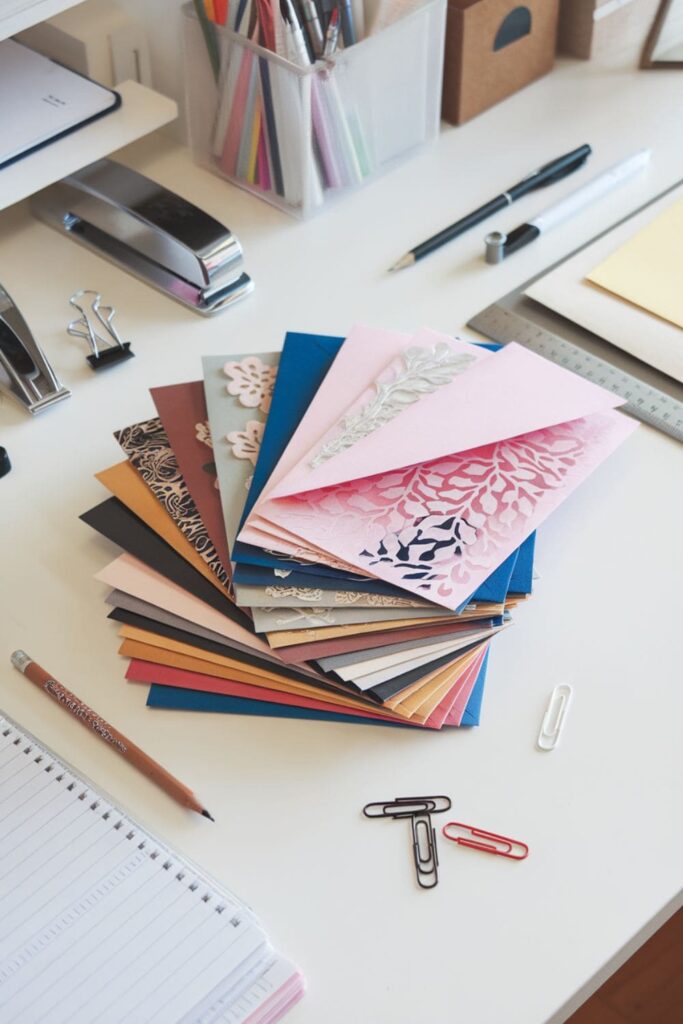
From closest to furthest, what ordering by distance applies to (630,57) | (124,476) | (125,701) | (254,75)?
1. (125,701)
2. (124,476)
3. (254,75)
4. (630,57)

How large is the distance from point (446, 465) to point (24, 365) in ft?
1.35

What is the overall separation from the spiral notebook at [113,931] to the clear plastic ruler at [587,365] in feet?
1.88

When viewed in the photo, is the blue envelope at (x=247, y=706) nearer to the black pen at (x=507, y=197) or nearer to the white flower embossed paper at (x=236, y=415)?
the white flower embossed paper at (x=236, y=415)

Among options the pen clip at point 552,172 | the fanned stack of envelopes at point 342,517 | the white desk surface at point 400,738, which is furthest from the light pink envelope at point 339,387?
the pen clip at point 552,172

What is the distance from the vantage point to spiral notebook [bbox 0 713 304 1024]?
0.72 metres

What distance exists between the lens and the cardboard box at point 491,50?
1.35 m

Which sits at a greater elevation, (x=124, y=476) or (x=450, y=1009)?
(x=124, y=476)

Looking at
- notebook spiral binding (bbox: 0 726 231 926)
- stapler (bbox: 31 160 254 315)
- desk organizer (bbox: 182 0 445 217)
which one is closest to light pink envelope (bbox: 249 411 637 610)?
notebook spiral binding (bbox: 0 726 231 926)

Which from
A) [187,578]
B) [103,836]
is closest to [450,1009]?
[103,836]

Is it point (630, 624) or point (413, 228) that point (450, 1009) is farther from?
point (413, 228)

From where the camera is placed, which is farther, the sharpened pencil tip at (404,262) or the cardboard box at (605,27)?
the cardboard box at (605,27)

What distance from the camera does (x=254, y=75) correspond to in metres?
1.24

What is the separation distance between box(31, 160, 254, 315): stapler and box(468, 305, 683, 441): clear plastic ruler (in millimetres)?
250

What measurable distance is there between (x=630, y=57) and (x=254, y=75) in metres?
0.53
